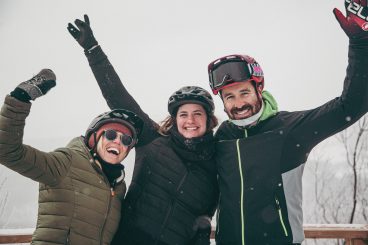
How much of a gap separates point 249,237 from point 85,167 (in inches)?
66.2

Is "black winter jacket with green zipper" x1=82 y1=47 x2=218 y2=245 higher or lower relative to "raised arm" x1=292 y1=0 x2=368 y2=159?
lower

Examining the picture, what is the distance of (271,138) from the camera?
2.82 m

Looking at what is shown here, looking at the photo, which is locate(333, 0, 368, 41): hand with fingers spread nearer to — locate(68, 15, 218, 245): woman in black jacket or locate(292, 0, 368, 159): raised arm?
locate(292, 0, 368, 159): raised arm

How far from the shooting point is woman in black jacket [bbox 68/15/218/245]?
9.09ft

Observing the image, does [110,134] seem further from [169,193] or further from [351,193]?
[351,193]

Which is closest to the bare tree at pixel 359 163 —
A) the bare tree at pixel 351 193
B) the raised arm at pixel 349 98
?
the bare tree at pixel 351 193

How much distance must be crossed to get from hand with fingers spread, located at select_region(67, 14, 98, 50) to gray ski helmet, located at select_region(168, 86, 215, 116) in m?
1.41

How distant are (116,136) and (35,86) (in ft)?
3.09

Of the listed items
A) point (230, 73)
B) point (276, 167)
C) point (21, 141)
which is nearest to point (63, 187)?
Answer: point (21, 141)

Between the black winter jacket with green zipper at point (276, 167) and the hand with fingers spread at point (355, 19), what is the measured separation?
13cm

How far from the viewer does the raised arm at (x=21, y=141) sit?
80.1 inches

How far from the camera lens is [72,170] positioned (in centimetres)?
250

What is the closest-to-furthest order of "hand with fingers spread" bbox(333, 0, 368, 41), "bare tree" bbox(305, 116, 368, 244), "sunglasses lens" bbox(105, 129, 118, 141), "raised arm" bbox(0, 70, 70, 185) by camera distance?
"raised arm" bbox(0, 70, 70, 185) → "hand with fingers spread" bbox(333, 0, 368, 41) → "sunglasses lens" bbox(105, 129, 118, 141) → "bare tree" bbox(305, 116, 368, 244)

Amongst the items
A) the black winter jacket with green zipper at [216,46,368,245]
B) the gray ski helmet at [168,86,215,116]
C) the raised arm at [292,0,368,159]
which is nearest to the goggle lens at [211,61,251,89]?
the gray ski helmet at [168,86,215,116]
